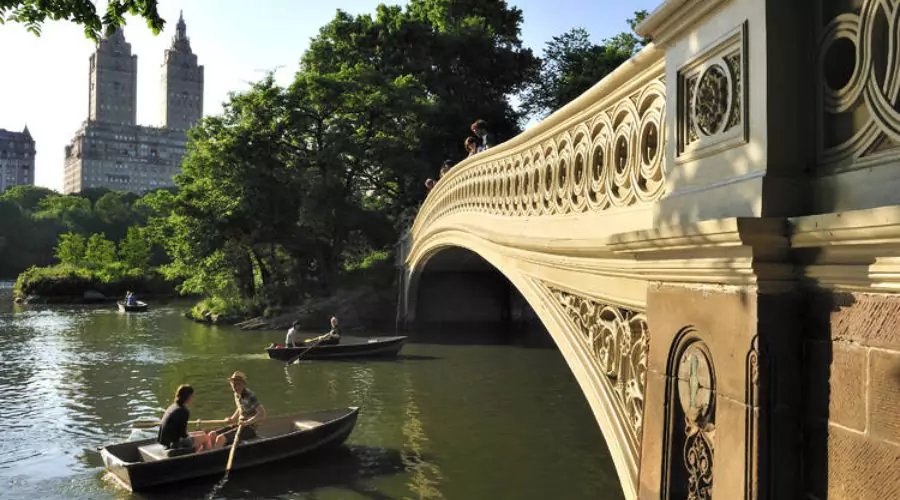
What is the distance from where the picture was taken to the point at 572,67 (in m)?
31.2

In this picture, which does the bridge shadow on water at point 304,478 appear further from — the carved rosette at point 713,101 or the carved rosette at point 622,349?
the carved rosette at point 713,101

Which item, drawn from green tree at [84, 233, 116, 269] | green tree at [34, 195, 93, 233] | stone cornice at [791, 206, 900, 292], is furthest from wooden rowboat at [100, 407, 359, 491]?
green tree at [34, 195, 93, 233]

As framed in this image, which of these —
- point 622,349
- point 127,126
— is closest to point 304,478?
point 622,349

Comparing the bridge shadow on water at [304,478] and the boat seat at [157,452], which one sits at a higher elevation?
the boat seat at [157,452]

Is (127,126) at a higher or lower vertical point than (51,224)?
higher

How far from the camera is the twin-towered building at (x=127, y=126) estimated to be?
349 ft

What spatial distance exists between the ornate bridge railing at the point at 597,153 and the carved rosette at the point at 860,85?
48.9 inches

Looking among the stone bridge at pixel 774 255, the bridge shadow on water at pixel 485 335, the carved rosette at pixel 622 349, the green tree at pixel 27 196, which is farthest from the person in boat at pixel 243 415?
the green tree at pixel 27 196

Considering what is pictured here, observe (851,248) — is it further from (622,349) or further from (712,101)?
(622,349)

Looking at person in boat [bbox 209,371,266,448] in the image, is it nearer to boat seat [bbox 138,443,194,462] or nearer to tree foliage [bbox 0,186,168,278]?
boat seat [bbox 138,443,194,462]

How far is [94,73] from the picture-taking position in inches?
4791

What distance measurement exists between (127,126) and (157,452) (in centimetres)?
11400

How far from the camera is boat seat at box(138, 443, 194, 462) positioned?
8.10 metres

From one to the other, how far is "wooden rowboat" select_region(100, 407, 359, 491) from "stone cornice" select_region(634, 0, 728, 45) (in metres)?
6.97
